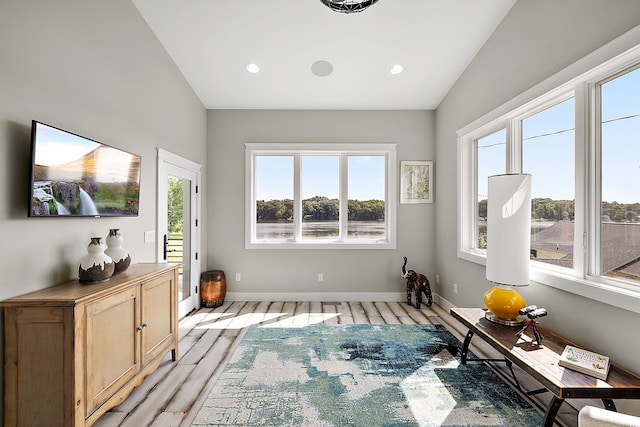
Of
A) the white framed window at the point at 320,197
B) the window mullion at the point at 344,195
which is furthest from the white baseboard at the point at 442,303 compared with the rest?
the window mullion at the point at 344,195

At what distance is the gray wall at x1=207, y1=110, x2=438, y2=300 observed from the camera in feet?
15.5

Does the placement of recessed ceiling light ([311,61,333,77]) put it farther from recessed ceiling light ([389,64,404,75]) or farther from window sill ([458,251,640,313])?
window sill ([458,251,640,313])

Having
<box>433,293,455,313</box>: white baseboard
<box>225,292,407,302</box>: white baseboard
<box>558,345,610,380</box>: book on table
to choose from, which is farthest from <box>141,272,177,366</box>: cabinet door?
<box>433,293,455,313</box>: white baseboard

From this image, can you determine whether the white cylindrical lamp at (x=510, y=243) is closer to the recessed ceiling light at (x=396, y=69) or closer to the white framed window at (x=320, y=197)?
the recessed ceiling light at (x=396, y=69)

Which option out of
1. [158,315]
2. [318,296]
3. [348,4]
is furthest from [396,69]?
[158,315]

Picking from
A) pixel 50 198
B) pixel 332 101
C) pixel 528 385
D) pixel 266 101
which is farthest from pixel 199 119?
pixel 528 385

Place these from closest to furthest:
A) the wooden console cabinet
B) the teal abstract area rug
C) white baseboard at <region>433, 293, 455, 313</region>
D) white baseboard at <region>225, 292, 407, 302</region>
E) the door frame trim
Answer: the wooden console cabinet, the teal abstract area rug, the door frame trim, white baseboard at <region>433, 293, 455, 313</region>, white baseboard at <region>225, 292, 407, 302</region>

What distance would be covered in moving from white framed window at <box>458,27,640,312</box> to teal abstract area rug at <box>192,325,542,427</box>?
1006 millimetres

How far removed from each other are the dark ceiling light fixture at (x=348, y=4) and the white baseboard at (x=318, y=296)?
3587 millimetres

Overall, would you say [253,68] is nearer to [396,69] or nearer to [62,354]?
[396,69]

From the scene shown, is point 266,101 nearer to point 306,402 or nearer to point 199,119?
point 199,119

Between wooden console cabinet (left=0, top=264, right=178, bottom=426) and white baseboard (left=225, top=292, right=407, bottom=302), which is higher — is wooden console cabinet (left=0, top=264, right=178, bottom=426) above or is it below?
above

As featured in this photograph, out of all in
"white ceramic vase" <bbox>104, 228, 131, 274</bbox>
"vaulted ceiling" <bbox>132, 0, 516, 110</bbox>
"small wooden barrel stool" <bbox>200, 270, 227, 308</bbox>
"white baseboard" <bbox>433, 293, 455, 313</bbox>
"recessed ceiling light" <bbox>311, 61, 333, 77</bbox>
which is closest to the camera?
"white ceramic vase" <bbox>104, 228, 131, 274</bbox>

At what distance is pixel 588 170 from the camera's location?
7.11 feet
